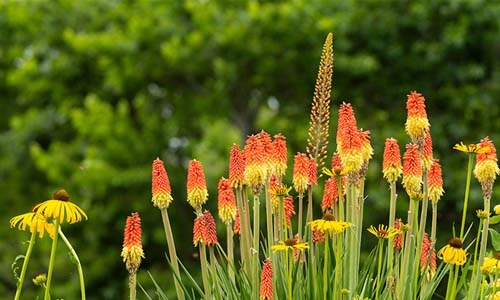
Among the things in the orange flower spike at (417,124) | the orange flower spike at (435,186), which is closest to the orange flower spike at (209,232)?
the orange flower spike at (417,124)

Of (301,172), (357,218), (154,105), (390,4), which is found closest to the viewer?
(357,218)

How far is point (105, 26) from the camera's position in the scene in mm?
19062

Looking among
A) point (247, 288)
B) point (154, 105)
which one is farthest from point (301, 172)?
point (154, 105)

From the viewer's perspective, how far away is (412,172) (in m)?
3.42

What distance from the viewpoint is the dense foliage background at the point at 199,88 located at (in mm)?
15875

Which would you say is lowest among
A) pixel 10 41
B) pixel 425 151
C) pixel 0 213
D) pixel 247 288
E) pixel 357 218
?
pixel 247 288

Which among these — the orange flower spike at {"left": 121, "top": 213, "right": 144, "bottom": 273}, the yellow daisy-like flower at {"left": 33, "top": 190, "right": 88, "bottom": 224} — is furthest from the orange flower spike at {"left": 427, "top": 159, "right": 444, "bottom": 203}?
the yellow daisy-like flower at {"left": 33, "top": 190, "right": 88, "bottom": 224}

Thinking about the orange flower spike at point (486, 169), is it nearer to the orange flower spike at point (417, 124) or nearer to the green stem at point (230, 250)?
the orange flower spike at point (417, 124)

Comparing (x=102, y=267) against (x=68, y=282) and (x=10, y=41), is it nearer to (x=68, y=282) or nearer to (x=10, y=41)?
(x=68, y=282)

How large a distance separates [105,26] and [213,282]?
15.9 meters

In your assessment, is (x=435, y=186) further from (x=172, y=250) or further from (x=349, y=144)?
(x=172, y=250)

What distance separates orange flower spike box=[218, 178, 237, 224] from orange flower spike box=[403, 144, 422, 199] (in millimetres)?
571

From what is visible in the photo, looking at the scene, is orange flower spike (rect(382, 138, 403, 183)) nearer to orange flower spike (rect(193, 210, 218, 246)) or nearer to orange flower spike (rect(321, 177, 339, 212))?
orange flower spike (rect(321, 177, 339, 212))

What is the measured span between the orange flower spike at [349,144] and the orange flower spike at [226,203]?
1.37ft
